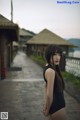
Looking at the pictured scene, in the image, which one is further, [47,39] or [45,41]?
[47,39]

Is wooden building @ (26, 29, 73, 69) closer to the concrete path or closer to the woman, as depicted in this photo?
the concrete path

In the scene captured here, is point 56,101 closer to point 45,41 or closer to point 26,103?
point 26,103

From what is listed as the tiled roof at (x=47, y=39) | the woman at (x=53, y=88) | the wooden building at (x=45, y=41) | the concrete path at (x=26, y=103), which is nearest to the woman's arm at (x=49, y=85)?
the woman at (x=53, y=88)

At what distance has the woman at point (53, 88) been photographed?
3951 millimetres

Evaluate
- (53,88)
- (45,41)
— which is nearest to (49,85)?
(53,88)

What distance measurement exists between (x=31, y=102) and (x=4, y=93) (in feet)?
6.14

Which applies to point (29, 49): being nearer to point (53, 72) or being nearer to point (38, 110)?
point (38, 110)

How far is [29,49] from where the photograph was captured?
6028 cm

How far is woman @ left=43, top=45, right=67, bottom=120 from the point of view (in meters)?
3.95

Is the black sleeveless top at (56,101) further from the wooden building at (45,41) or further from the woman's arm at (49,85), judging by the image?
the wooden building at (45,41)

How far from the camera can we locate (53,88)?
4023mm

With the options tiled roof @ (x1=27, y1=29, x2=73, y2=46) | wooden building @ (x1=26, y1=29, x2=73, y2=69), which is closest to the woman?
wooden building @ (x1=26, y1=29, x2=73, y2=69)

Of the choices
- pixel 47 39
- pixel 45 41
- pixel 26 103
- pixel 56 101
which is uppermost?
pixel 47 39

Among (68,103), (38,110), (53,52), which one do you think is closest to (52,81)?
(53,52)
